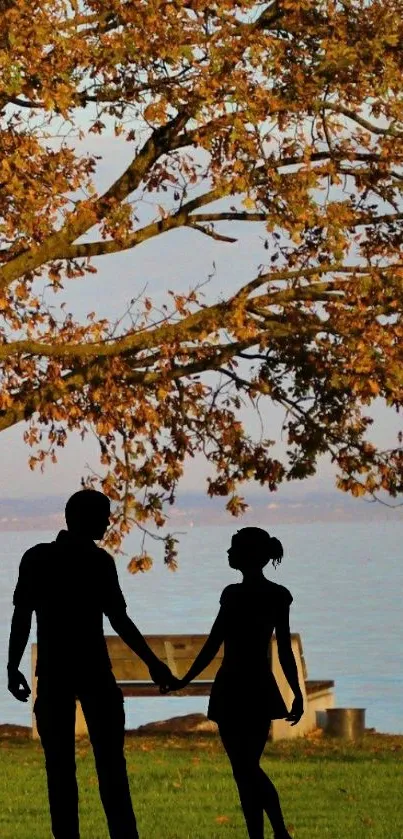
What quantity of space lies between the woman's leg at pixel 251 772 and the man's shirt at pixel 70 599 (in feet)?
3.33

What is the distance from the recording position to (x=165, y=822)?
1320 centimetres

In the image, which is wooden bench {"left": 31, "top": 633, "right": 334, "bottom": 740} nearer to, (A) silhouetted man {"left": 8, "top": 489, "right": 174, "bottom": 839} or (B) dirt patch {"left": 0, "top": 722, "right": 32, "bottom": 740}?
(B) dirt patch {"left": 0, "top": 722, "right": 32, "bottom": 740}

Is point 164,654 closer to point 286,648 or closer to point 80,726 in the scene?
point 80,726

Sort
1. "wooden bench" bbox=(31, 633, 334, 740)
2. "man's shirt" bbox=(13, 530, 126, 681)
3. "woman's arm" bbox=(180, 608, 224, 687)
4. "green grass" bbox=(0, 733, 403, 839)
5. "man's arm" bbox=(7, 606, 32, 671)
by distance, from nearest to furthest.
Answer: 1. "man's shirt" bbox=(13, 530, 126, 681)
2. "man's arm" bbox=(7, 606, 32, 671)
3. "woman's arm" bbox=(180, 608, 224, 687)
4. "green grass" bbox=(0, 733, 403, 839)
5. "wooden bench" bbox=(31, 633, 334, 740)

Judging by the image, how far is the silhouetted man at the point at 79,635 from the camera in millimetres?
8383

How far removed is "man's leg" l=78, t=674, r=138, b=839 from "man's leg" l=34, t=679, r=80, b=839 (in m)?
0.12

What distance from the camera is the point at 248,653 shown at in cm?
900

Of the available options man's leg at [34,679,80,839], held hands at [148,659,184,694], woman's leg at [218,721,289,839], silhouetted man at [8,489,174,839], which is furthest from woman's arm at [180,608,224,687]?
man's leg at [34,679,80,839]

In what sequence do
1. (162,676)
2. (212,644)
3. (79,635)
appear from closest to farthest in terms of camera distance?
(79,635), (162,676), (212,644)

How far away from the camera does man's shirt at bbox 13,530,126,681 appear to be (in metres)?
8.38

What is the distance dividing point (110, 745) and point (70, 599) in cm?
78

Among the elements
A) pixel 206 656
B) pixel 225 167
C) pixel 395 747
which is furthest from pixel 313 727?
pixel 206 656

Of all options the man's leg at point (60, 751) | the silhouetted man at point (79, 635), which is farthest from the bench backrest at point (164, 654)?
the silhouetted man at point (79, 635)

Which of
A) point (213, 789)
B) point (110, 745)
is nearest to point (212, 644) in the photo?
point (110, 745)
